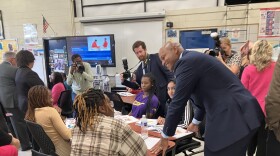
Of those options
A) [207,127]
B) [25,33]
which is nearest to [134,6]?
[25,33]

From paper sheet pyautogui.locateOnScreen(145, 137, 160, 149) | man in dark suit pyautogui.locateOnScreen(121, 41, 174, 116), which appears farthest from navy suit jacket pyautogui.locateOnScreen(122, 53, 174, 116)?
paper sheet pyautogui.locateOnScreen(145, 137, 160, 149)

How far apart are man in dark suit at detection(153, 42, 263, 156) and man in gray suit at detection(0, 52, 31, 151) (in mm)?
2727

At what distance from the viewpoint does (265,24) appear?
454 centimetres

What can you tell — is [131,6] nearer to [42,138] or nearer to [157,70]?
[157,70]

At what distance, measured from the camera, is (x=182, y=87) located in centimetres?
165

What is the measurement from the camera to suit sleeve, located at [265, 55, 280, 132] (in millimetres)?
1563

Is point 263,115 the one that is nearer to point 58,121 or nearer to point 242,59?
→ point 58,121

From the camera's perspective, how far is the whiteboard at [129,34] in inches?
215

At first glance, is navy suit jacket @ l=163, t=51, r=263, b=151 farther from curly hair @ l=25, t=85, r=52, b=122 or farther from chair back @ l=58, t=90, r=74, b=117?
chair back @ l=58, t=90, r=74, b=117

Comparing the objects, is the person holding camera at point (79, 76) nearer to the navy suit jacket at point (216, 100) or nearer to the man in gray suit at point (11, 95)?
the man in gray suit at point (11, 95)

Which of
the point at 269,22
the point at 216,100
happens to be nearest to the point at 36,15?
the point at 269,22

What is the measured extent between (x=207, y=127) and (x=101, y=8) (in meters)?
5.02

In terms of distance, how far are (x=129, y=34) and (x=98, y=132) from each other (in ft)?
14.7

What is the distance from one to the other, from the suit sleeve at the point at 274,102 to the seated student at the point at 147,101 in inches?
58.5
